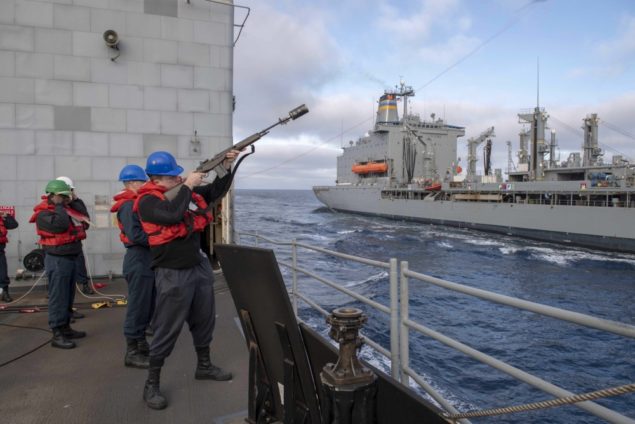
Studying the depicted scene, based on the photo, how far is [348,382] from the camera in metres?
1.66

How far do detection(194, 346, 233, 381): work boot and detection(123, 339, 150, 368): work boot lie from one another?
58 cm

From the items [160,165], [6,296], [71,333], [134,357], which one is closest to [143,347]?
[134,357]

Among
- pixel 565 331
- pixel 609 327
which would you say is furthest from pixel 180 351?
pixel 565 331

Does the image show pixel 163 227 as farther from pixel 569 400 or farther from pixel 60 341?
pixel 569 400

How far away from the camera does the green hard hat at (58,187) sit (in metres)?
4.41

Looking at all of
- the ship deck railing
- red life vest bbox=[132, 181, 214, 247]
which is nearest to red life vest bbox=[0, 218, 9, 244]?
red life vest bbox=[132, 181, 214, 247]

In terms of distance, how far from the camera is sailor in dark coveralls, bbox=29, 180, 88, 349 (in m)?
4.17

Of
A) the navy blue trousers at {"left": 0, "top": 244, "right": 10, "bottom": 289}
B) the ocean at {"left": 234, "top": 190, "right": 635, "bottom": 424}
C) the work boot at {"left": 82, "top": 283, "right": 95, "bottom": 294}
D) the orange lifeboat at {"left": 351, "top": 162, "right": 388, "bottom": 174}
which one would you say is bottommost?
the ocean at {"left": 234, "top": 190, "right": 635, "bottom": 424}

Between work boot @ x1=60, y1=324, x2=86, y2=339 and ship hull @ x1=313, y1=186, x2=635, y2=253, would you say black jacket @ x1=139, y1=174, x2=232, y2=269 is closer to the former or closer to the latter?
work boot @ x1=60, y1=324, x2=86, y2=339

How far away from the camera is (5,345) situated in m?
4.25

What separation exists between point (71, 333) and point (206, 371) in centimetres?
184

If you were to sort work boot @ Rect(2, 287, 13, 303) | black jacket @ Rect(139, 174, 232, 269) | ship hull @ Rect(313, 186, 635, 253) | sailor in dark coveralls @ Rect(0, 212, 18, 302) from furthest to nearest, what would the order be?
ship hull @ Rect(313, 186, 635, 253)
sailor in dark coveralls @ Rect(0, 212, 18, 302)
work boot @ Rect(2, 287, 13, 303)
black jacket @ Rect(139, 174, 232, 269)

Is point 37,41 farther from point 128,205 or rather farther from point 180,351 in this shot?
point 180,351

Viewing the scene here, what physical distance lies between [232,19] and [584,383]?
319 inches
